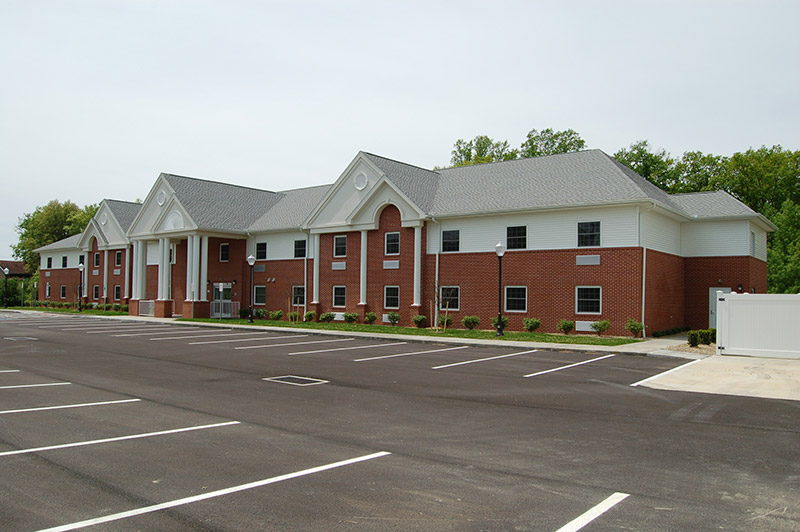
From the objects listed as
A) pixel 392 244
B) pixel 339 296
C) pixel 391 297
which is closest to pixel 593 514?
pixel 391 297

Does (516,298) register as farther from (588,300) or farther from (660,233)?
(660,233)

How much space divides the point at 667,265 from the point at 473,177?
1154cm

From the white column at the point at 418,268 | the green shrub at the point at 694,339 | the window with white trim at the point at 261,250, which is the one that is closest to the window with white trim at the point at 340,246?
the white column at the point at 418,268

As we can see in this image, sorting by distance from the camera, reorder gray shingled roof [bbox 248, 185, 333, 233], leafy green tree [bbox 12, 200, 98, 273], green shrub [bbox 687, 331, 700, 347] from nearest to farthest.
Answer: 1. green shrub [bbox 687, 331, 700, 347]
2. gray shingled roof [bbox 248, 185, 333, 233]
3. leafy green tree [bbox 12, 200, 98, 273]

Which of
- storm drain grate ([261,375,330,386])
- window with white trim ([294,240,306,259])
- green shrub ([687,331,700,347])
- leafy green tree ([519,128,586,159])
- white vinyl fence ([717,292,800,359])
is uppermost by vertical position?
leafy green tree ([519,128,586,159])

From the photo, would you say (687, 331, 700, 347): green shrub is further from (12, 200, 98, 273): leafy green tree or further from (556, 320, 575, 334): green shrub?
(12, 200, 98, 273): leafy green tree

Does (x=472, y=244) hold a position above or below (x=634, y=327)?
above

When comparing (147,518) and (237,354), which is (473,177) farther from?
(147,518)

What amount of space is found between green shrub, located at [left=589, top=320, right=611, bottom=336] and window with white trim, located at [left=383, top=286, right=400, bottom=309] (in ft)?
36.4

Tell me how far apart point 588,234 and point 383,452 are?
863 inches

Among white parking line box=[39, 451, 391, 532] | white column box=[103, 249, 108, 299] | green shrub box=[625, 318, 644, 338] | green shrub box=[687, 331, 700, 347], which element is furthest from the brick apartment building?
white parking line box=[39, 451, 391, 532]

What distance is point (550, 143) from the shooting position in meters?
58.1

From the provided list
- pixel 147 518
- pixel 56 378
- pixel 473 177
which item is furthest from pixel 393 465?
pixel 473 177

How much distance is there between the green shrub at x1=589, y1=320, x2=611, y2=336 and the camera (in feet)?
84.1
